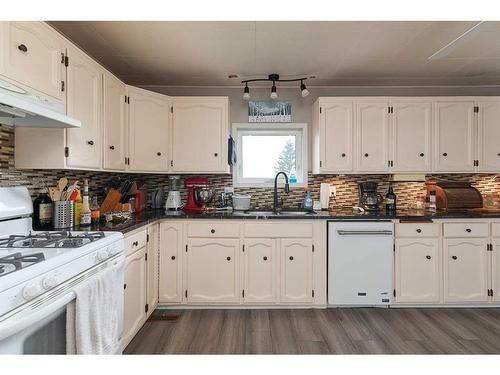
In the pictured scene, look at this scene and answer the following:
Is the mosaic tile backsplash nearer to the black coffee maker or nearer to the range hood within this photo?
the black coffee maker

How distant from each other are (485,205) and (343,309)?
2065 mm

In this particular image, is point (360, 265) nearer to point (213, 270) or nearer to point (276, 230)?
point (276, 230)

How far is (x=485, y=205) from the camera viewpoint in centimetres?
331

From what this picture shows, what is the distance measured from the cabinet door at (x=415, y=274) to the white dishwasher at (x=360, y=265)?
0.36ft

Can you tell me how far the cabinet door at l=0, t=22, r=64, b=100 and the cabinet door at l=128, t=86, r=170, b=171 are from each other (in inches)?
36.6

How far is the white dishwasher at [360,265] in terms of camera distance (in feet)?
8.96

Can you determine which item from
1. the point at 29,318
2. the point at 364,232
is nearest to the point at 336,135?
the point at 364,232

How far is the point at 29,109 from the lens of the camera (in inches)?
53.8

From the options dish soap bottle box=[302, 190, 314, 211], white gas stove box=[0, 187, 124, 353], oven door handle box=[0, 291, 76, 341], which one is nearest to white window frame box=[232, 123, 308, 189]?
dish soap bottle box=[302, 190, 314, 211]

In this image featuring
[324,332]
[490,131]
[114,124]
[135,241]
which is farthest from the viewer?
[490,131]

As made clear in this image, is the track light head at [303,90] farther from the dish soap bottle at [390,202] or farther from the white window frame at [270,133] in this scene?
the dish soap bottle at [390,202]

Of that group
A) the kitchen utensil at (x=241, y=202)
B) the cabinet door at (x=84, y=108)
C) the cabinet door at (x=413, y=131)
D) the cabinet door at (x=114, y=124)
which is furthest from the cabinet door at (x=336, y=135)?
the cabinet door at (x=84, y=108)

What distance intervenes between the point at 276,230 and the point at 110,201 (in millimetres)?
1518

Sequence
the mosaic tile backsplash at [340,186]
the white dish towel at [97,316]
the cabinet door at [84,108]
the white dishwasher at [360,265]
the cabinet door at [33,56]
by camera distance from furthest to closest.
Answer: the mosaic tile backsplash at [340,186], the white dishwasher at [360,265], the cabinet door at [84,108], the cabinet door at [33,56], the white dish towel at [97,316]
